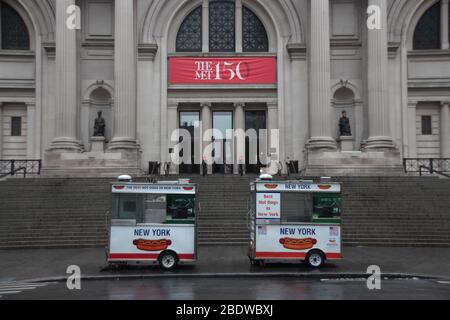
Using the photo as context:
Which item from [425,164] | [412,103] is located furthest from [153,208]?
[412,103]

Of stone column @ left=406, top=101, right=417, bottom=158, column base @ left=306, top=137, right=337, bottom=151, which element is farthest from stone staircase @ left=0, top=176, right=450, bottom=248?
stone column @ left=406, top=101, right=417, bottom=158

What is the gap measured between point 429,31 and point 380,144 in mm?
10168

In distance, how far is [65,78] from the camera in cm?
3359

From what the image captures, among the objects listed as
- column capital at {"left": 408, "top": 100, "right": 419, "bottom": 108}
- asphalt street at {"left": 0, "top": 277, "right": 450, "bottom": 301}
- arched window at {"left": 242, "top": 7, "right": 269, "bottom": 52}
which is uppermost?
arched window at {"left": 242, "top": 7, "right": 269, "bottom": 52}

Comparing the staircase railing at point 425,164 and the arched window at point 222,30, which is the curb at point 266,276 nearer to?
the staircase railing at point 425,164

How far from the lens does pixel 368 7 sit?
3434 centimetres

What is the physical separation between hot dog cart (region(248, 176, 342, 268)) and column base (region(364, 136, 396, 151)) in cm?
1605

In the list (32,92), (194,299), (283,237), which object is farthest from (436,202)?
(32,92)

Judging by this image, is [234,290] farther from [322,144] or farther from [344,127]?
[344,127]

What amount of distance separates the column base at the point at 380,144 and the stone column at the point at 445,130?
592 centimetres

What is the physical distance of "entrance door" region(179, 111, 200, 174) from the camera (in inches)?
1475

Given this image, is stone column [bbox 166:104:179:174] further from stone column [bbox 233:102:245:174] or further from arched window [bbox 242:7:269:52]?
arched window [bbox 242:7:269:52]

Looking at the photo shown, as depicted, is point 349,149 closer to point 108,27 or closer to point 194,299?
point 108,27

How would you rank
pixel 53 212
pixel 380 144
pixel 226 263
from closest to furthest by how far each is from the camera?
pixel 226 263 → pixel 53 212 → pixel 380 144
